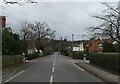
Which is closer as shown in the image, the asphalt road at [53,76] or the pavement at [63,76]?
the pavement at [63,76]

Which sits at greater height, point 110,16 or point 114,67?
point 110,16

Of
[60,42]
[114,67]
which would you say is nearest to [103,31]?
[114,67]

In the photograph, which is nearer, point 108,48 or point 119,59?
point 119,59

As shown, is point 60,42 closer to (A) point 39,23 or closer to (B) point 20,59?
(A) point 39,23

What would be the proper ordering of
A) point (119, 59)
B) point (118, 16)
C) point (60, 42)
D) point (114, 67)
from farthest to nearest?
1. point (60, 42)
2. point (118, 16)
3. point (114, 67)
4. point (119, 59)

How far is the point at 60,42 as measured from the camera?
181000 mm

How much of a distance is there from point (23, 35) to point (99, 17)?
37338mm

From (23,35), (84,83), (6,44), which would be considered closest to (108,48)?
(6,44)

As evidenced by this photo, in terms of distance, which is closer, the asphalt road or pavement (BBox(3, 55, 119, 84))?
pavement (BBox(3, 55, 119, 84))

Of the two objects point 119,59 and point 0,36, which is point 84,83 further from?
point 0,36

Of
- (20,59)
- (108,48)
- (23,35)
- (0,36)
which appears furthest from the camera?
(23,35)

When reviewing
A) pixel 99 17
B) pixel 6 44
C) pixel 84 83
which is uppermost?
pixel 99 17

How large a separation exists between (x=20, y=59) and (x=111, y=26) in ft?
80.2

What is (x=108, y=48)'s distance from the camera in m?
42.4
